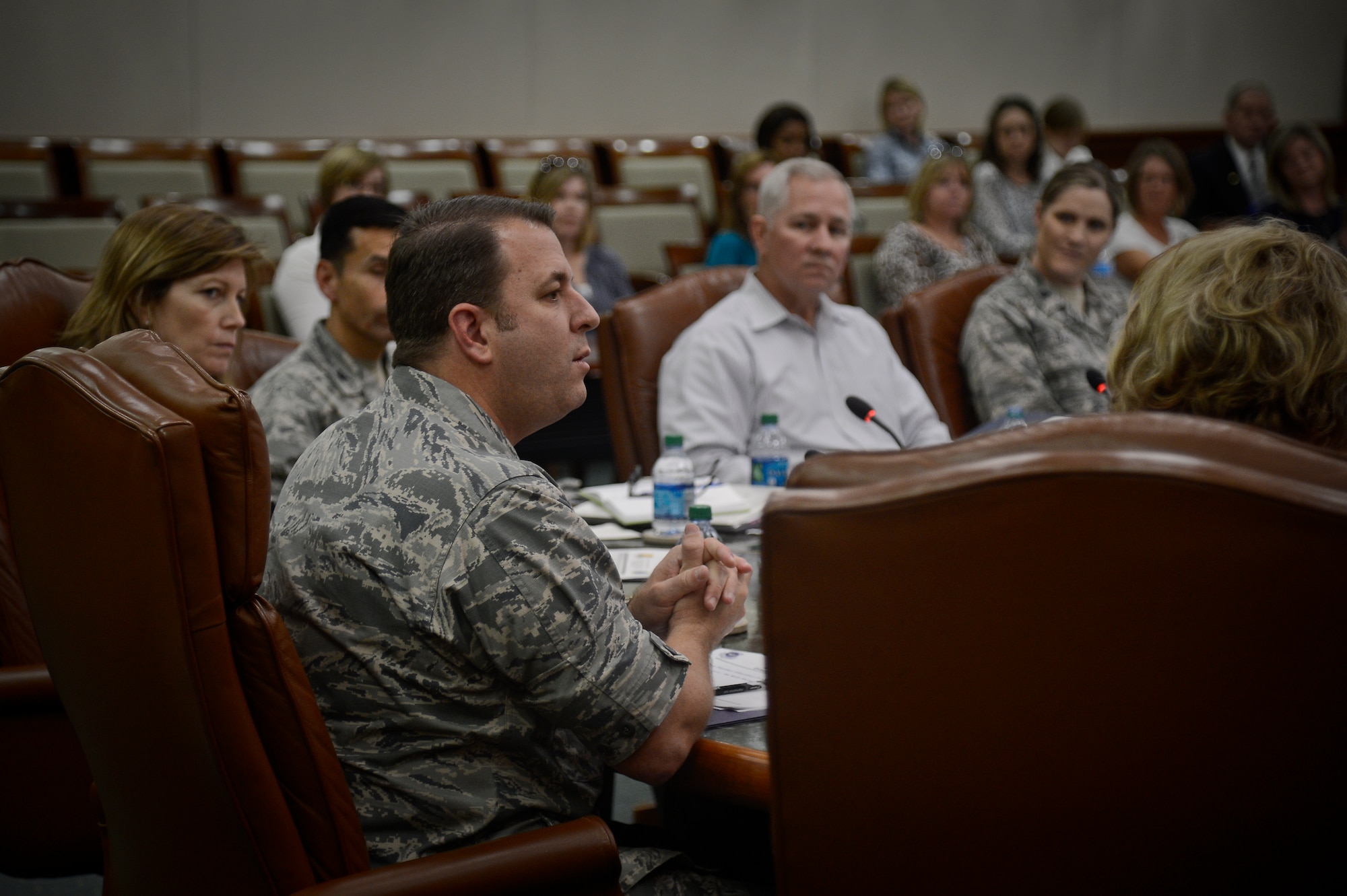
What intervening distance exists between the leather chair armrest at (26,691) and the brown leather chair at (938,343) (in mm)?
2226

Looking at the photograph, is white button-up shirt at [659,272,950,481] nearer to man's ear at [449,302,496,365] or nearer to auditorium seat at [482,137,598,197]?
man's ear at [449,302,496,365]

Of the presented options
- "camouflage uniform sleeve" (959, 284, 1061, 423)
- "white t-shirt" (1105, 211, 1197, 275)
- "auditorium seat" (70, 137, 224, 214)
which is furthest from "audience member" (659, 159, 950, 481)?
"auditorium seat" (70, 137, 224, 214)

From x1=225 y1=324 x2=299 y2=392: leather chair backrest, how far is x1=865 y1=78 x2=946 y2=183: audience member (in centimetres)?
459

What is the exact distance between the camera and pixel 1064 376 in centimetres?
300

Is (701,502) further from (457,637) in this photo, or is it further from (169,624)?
(169,624)

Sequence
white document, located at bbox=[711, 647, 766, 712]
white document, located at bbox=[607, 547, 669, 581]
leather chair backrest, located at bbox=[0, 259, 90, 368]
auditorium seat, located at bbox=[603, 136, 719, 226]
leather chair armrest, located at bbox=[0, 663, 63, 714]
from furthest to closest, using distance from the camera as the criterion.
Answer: auditorium seat, located at bbox=[603, 136, 719, 226] < leather chair backrest, located at bbox=[0, 259, 90, 368] < white document, located at bbox=[607, 547, 669, 581] < leather chair armrest, located at bbox=[0, 663, 63, 714] < white document, located at bbox=[711, 647, 766, 712]

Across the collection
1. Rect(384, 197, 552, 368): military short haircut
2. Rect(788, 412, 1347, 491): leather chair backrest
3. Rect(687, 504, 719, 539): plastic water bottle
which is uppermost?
Rect(384, 197, 552, 368): military short haircut

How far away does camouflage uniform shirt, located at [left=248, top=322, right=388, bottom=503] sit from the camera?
215 cm

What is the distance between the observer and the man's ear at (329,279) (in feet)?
7.93

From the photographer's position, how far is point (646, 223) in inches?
222

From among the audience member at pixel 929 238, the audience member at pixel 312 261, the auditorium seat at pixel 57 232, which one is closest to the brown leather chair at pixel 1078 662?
the audience member at pixel 312 261

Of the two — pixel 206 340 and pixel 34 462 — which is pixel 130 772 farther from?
pixel 206 340

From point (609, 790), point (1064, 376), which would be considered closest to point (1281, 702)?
point (609, 790)

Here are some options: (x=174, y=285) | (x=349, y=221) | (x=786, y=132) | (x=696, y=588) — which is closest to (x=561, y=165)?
(x=786, y=132)
